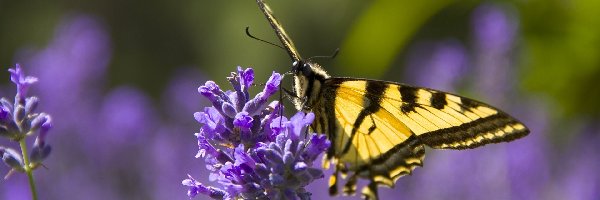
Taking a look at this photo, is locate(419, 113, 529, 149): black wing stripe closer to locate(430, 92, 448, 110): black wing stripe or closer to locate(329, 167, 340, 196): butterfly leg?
locate(430, 92, 448, 110): black wing stripe

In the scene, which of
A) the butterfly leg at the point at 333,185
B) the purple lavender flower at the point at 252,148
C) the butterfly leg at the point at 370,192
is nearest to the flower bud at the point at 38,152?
the purple lavender flower at the point at 252,148

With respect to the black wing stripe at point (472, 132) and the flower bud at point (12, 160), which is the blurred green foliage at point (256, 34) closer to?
the black wing stripe at point (472, 132)

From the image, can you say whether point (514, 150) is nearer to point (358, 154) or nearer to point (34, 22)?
point (358, 154)

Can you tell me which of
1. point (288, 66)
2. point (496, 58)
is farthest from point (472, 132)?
point (288, 66)

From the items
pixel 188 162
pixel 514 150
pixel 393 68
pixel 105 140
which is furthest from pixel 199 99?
pixel 393 68

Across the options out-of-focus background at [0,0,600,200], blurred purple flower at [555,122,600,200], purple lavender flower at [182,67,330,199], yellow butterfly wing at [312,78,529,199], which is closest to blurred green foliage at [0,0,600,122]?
out-of-focus background at [0,0,600,200]
